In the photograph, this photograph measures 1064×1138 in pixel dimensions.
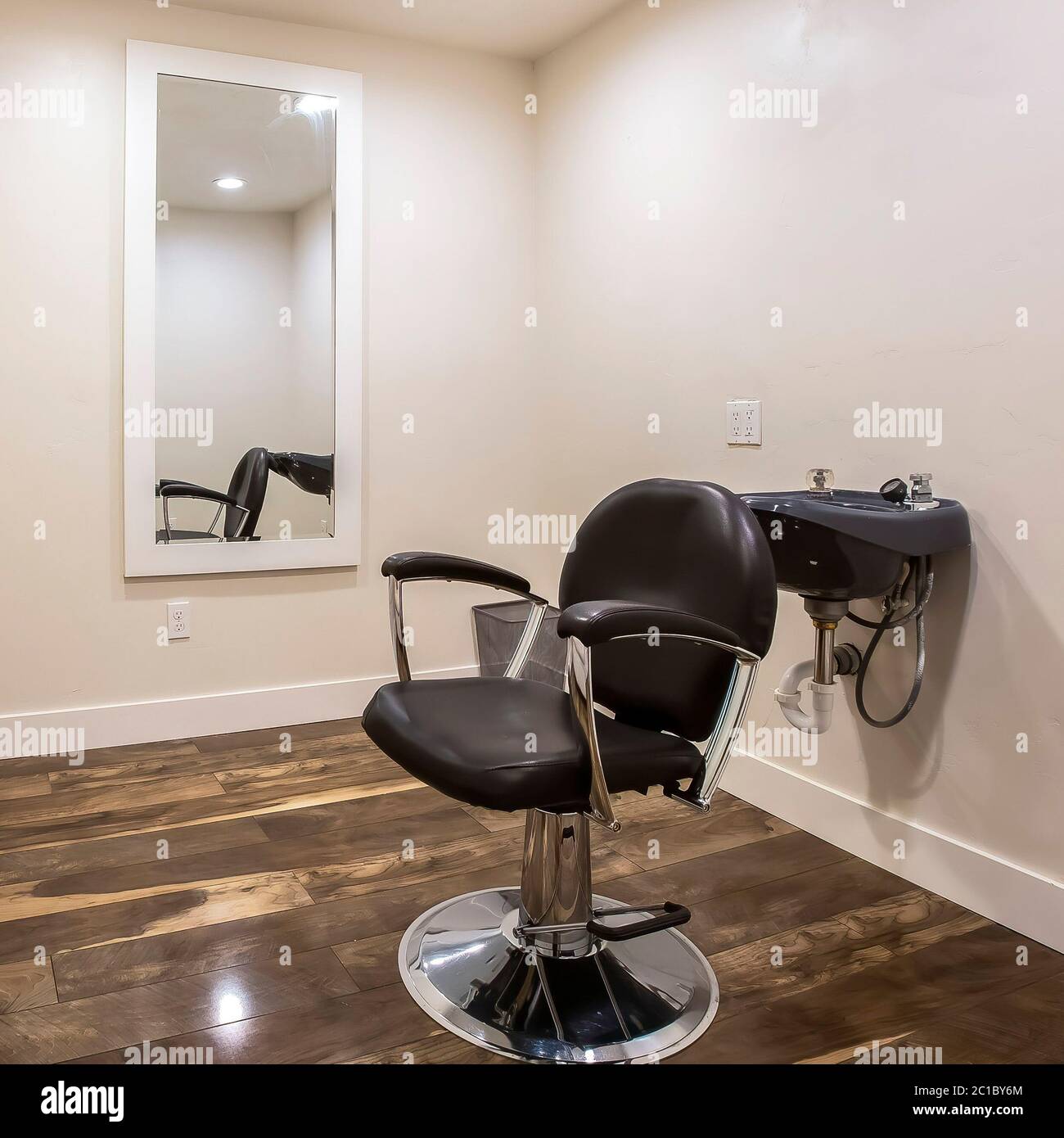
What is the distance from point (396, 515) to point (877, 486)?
1.80m

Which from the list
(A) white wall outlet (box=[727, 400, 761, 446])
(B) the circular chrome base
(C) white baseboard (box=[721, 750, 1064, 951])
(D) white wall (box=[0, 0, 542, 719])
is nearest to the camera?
(B) the circular chrome base

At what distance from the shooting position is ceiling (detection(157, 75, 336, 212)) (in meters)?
3.13

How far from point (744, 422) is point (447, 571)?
1155 mm

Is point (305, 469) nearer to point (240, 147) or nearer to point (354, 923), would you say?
point (240, 147)

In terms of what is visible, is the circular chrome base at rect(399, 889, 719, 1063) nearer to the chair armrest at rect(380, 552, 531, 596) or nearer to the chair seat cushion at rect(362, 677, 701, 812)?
the chair seat cushion at rect(362, 677, 701, 812)

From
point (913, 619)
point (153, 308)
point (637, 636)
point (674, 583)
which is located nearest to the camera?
point (637, 636)

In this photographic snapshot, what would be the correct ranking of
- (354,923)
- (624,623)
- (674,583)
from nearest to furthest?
(624,623), (674,583), (354,923)

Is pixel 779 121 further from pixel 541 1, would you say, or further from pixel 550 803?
pixel 550 803

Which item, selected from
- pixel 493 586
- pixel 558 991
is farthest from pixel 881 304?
pixel 558 991

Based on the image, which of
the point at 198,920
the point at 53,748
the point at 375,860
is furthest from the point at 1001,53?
the point at 53,748

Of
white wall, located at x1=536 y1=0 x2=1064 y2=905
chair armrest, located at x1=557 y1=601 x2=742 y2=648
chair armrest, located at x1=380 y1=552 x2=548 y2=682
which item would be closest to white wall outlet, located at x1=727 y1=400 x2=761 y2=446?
white wall, located at x1=536 y1=0 x2=1064 y2=905

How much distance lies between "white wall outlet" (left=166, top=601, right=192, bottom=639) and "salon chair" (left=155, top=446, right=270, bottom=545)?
0.21 metres

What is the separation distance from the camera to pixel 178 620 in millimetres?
3271
